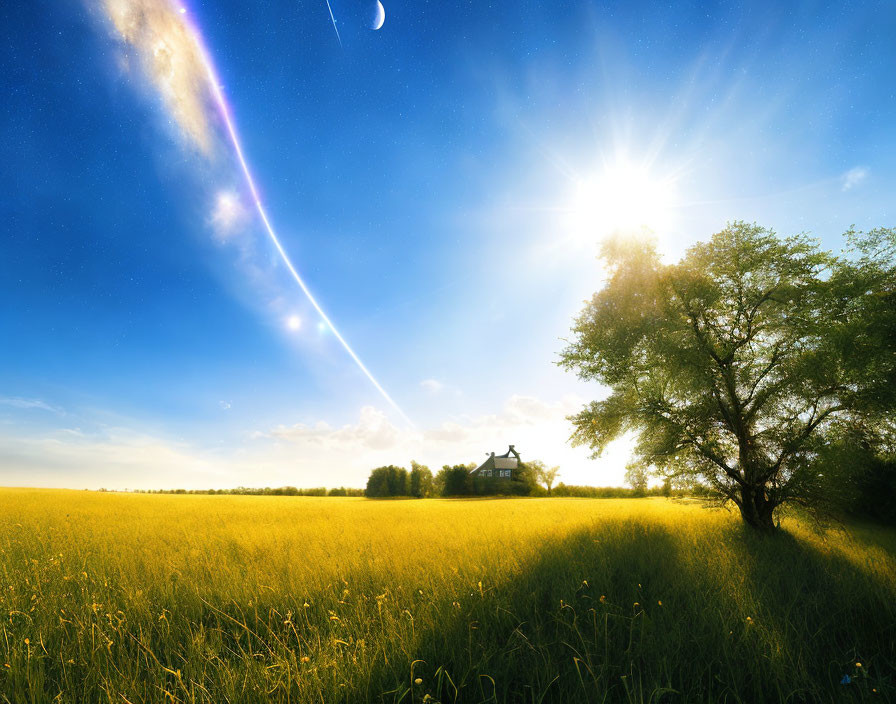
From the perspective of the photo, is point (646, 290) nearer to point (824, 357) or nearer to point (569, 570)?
point (824, 357)

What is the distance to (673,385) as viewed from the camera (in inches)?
415

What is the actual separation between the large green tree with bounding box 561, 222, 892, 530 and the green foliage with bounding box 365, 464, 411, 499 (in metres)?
48.9

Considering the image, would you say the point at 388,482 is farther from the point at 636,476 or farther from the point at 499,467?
the point at 636,476

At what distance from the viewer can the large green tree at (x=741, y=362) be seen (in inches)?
354

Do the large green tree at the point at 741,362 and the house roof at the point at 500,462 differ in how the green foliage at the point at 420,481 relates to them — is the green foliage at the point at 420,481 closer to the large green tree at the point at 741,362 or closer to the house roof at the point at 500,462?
the house roof at the point at 500,462

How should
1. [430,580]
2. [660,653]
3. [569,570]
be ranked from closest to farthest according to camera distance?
[660,653], [430,580], [569,570]

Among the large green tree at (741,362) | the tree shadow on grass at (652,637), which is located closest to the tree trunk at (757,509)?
the large green tree at (741,362)

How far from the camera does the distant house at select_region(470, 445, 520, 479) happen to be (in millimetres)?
56188

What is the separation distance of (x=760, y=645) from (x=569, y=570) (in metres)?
2.38

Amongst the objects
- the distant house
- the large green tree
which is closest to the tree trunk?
the large green tree

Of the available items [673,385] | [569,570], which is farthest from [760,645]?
[673,385]

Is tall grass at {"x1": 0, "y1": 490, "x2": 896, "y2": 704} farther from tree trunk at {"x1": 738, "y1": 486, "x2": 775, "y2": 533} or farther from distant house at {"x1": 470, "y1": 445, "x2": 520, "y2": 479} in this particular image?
distant house at {"x1": 470, "y1": 445, "x2": 520, "y2": 479}

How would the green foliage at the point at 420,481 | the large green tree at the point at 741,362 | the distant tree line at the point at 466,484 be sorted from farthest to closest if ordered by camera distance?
1. the green foliage at the point at 420,481
2. the distant tree line at the point at 466,484
3. the large green tree at the point at 741,362

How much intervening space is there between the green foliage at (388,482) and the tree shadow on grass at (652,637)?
53.1 meters
